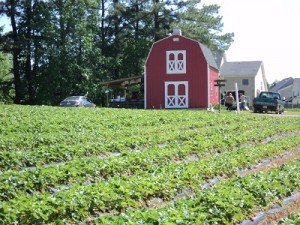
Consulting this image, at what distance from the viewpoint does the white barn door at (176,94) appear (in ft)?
138

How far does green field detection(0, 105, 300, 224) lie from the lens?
250 inches

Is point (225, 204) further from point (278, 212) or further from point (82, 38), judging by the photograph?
point (82, 38)

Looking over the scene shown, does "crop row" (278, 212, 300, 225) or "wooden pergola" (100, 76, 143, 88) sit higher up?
"wooden pergola" (100, 76, 143, 88)

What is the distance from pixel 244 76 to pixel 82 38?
1036 inches

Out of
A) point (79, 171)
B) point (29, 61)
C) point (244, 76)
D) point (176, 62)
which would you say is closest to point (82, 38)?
point (29, 61)

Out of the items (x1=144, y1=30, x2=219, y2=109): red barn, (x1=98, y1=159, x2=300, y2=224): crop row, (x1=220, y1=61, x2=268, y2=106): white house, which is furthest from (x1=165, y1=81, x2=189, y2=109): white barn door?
(x1=98, y1=159, x2=300, y2=224): crop row

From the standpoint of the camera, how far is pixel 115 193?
732cm

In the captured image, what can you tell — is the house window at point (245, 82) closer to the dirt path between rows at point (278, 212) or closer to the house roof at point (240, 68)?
the house roof at point (240, 68)

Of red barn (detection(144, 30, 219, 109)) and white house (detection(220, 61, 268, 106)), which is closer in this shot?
red barn (detection(144, 30, 219, 109))

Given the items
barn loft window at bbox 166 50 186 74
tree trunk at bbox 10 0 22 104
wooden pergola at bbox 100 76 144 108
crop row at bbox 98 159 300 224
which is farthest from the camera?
tree trunk at bbox 10 0 22 104

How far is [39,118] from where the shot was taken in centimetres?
1823

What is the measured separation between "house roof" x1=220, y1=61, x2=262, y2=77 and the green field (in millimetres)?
50054

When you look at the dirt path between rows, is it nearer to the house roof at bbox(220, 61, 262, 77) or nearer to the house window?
the house window

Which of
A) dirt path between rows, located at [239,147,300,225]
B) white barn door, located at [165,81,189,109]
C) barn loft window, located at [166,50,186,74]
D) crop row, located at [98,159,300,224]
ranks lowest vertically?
dirt path between rows, located at [239,147,300,225]
